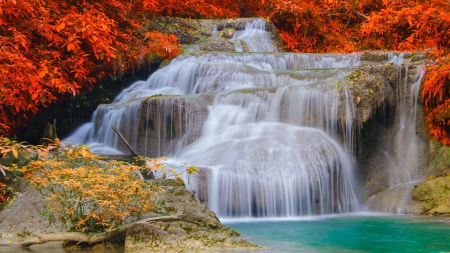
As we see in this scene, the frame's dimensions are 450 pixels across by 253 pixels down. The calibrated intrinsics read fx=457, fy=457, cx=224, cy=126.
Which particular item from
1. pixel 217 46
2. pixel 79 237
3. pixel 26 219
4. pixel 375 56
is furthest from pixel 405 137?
pixel 26 219

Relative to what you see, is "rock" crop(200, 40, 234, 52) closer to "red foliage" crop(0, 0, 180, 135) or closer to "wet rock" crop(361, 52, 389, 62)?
"red foliage" crop(0, 0, 180, 135)

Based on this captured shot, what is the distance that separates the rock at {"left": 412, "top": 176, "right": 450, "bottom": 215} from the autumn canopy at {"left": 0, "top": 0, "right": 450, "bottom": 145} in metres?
1.87

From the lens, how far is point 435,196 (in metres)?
7.11

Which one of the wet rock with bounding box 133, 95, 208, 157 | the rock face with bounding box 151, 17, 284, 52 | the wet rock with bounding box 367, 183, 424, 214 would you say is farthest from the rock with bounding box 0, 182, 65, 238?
the rock face with bounding box 151, 17, 284, 52

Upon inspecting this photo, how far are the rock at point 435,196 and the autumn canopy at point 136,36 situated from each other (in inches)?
73.5

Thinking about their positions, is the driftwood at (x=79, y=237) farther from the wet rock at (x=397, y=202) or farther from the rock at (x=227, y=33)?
the rock at (x=227, y=33)

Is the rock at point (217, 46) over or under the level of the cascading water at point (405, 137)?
over

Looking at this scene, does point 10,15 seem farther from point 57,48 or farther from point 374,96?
point 374,96

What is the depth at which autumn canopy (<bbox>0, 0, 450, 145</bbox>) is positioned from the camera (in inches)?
306

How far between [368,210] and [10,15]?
7218mm

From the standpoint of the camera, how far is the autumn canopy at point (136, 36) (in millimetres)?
7762

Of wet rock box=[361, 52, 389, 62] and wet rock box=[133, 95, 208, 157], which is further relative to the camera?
wet rock box=[361, 52, 389, 62]

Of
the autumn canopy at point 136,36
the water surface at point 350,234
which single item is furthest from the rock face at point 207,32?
the water surface at point 350,234

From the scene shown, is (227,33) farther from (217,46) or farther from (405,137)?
(405,137)
